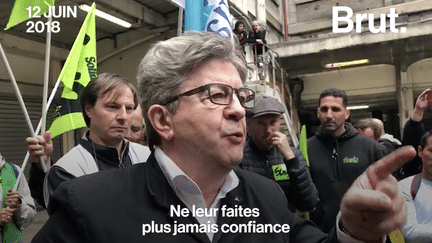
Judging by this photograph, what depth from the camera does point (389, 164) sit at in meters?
0.93

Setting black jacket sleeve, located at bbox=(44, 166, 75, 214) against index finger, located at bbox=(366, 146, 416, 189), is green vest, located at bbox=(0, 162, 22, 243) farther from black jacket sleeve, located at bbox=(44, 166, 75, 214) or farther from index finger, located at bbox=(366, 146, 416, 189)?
index finger, located at bbox=(366, 146, 416, 189)

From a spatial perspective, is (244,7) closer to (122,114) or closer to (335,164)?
(335,164)

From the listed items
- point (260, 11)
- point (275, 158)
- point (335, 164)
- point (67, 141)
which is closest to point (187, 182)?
point (275, 158)

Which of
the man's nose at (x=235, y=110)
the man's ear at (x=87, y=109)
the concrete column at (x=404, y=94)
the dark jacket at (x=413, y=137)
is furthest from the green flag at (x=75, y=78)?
the concrete column at (x=404, y=94)

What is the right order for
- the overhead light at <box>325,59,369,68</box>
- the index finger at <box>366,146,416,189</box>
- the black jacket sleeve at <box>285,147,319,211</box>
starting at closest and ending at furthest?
the index finger at <box>366,146,416,189</box> → the black jacket sleeve at <box>285,147,319,211</box> → the overhead light at <box>325,59,369,68</box>

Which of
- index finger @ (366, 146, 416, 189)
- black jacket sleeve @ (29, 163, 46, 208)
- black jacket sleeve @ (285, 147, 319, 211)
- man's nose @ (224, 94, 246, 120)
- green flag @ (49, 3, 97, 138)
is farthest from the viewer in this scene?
green flag @ (49, 3, 97, 138)

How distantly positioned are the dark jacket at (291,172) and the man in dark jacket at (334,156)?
0.51 metres

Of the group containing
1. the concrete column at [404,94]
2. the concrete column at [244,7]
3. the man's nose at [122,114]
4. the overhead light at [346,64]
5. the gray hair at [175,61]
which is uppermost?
the concrete column at [244,7]

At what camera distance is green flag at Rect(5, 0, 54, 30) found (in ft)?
9.69

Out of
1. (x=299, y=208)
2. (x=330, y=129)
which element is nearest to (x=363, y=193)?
(x=299, y=208)

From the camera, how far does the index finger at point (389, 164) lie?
0.91 meters

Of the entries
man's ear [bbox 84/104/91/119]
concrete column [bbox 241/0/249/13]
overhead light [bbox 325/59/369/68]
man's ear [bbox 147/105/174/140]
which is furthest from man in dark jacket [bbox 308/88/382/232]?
overhead light [bbox 325/59/369/68]

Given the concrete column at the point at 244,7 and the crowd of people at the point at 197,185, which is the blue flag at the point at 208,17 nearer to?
the crowd of people at the point at 197,185

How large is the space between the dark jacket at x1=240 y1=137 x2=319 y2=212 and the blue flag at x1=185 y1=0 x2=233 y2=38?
1.11 meters
